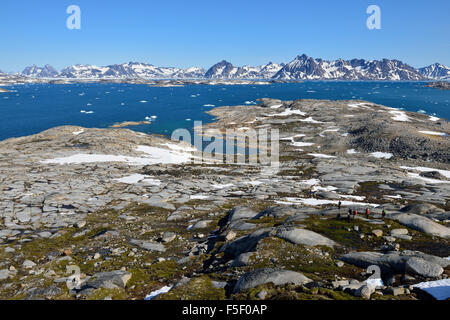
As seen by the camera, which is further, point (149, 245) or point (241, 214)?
point (241, 214)

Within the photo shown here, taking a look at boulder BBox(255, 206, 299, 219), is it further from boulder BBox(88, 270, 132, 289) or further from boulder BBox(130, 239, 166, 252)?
boulder BBox(88, 270, 132, 289)

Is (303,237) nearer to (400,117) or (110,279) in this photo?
(110,279)

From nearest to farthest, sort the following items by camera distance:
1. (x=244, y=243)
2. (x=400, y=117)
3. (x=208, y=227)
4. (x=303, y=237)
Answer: (x=303, y=237) < (x=244, y=243) < (x=208, y=227) < (x=400, y=117)

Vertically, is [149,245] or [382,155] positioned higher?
[382,155]

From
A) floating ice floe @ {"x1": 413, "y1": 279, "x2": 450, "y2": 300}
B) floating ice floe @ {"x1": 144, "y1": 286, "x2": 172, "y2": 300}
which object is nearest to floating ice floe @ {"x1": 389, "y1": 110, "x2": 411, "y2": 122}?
floating ice floe @ {"x1": 413, "y1": 279, "x2": 450, "y2": 300}

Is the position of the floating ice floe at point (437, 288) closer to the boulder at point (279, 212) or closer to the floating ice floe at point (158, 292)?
the floating ice floe at point (158, 292)

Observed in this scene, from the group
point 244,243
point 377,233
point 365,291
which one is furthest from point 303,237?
Answer: point 365,291

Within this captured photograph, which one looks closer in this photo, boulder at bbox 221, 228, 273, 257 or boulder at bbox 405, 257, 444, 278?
boulder at bbox 405, 257, 444, 278

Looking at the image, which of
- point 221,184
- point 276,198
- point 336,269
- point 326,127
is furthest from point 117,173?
point 326,127
